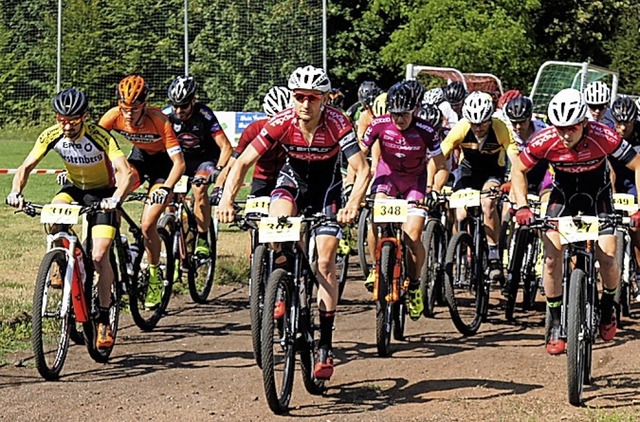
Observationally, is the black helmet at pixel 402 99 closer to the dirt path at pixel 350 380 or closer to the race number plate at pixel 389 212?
the race number plate at pixel 389 212

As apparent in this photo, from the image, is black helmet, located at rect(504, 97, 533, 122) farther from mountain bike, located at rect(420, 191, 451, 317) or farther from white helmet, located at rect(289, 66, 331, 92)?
white helmet, located at rect(289, 66, 331, 92)

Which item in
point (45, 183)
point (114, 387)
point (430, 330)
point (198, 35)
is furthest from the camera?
point (45, 183)

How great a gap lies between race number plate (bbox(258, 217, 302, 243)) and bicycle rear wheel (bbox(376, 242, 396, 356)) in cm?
184

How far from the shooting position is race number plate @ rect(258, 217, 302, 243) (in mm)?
7801

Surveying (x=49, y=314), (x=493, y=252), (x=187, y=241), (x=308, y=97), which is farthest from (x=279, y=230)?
(x=493, y=252)

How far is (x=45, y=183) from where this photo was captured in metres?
26.2

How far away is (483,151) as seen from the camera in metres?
11.8

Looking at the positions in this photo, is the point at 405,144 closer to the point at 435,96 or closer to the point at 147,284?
the point at 147,284

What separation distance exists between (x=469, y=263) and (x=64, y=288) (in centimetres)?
404

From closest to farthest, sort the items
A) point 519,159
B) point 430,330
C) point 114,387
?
1. point 114,387
2. point 519,159
3. point 430,330

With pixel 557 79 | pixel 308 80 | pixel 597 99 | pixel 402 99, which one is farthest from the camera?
pixel 557 79

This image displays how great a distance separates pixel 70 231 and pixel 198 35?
47.6 feet

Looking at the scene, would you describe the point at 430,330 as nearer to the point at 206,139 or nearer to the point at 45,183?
the point at 206,139

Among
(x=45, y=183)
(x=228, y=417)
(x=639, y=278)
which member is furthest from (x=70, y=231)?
(x=45, y=183)
